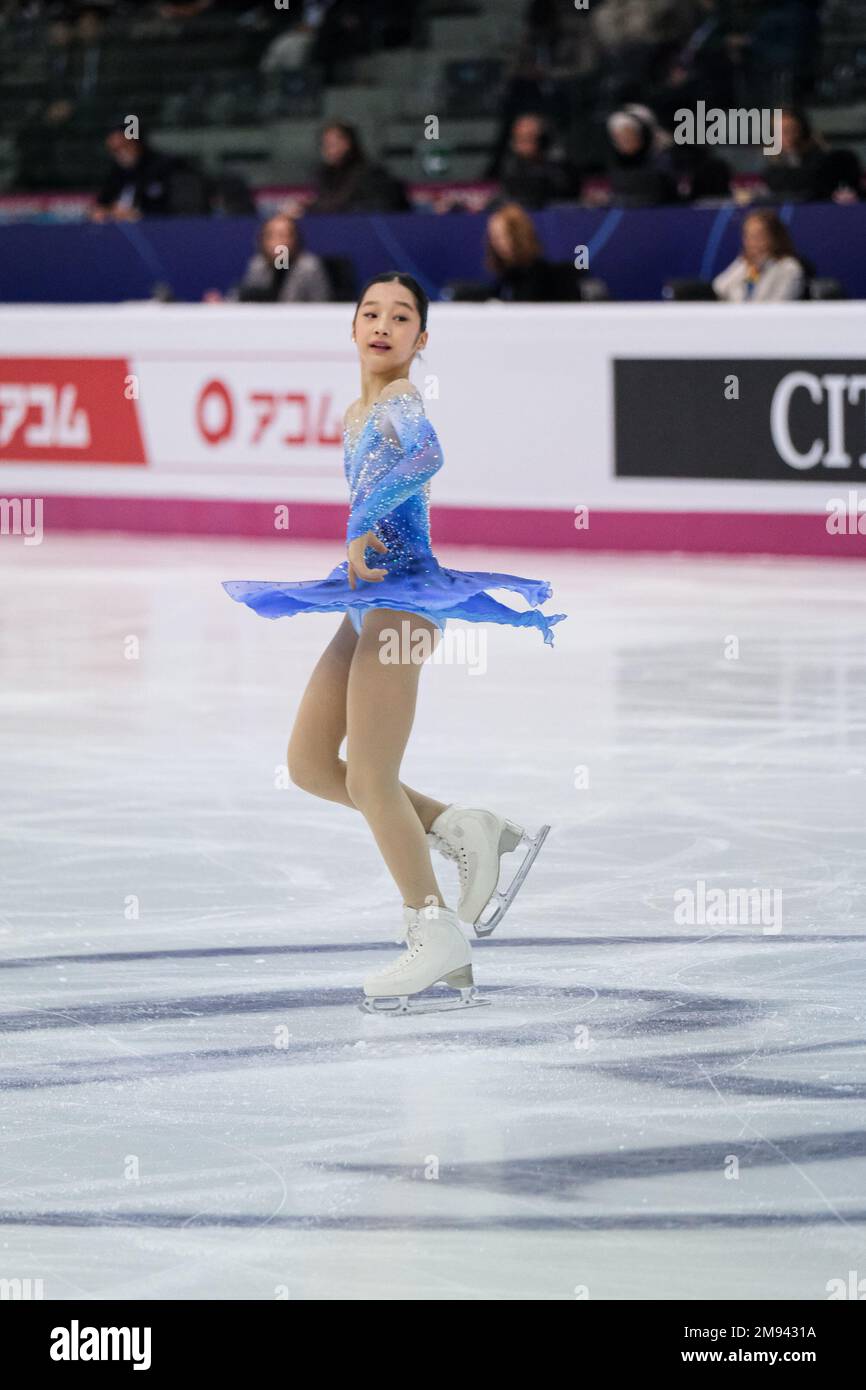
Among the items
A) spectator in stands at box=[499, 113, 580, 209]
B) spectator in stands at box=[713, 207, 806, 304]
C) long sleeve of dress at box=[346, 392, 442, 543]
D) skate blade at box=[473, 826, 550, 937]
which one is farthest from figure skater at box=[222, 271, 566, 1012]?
spectator in stands at box=[499, 113, 580, 209]

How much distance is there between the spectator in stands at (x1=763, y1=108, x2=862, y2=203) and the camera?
1266 centimetres

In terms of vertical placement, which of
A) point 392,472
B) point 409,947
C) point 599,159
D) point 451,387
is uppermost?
point 599,159

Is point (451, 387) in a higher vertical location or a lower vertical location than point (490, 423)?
higher

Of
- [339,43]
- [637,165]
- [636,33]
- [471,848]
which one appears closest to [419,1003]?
[471,848]

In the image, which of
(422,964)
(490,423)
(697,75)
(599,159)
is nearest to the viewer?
(422,964)

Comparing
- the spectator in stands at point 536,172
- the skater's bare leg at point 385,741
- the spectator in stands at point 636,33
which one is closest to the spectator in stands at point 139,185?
the spectator in stands at point 536,172

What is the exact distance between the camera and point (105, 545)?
13219 millimetres

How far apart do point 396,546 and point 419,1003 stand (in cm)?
89

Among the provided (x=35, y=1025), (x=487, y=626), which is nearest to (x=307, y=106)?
(x=487, y=626)

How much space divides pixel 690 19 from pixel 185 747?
9.17 meters

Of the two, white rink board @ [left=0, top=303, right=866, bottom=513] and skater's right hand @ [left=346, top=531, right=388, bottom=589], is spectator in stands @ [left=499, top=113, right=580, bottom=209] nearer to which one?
white rink board @ [left=0, top=303, right=866, bottom=513]

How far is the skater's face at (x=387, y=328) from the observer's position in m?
4.44

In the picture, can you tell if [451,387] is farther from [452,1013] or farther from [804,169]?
[452,1013]

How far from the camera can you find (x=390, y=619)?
4.34 meters
